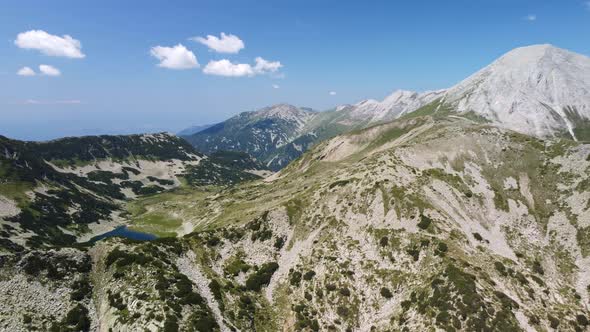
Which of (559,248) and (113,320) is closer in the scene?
(113,320)

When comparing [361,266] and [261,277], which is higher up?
[361,266]

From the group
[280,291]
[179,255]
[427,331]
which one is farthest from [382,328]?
[179,255]

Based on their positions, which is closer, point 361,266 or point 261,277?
point 361,266

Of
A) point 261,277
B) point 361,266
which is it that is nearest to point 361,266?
point 361,266

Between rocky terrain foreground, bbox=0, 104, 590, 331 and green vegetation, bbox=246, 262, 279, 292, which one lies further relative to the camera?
green vegetation, bbox=246, 262, 279, 292

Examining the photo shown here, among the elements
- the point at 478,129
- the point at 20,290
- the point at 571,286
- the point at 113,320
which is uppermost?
the point at 478,129

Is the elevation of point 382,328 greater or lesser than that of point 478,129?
lesser

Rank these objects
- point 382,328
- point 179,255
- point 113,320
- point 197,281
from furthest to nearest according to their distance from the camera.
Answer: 1. point 179,255
2. point 197,281
3. point 382,328
4. point 113,320

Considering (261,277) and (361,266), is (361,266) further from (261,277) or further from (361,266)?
(261,277)

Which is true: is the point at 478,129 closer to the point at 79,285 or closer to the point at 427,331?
the point at 427,331

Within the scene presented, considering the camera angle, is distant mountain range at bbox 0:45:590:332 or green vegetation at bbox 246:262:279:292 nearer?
distant mountain range at bbox 0:45:590:332

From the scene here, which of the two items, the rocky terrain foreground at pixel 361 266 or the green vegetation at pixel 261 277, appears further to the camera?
the green vegetation at pixel 261 277
